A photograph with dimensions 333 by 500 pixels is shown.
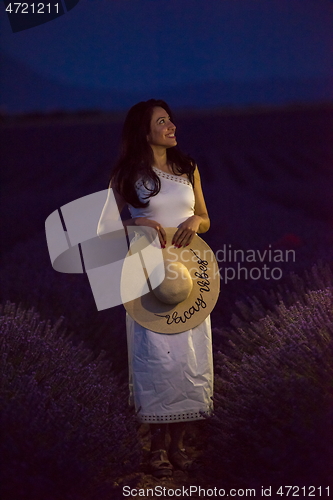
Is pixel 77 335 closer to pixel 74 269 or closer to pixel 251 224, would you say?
pixel 74 269

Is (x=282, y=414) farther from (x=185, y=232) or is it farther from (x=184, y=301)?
(x=185, y=232)

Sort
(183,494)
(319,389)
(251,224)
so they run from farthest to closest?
(251,224) → (183,494) → (319,389)

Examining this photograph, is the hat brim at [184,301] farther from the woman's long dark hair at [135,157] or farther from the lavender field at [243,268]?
the lavender field at [243,268]

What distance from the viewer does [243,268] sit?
4.77 metres

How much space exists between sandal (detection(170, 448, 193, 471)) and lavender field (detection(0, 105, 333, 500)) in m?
0.07

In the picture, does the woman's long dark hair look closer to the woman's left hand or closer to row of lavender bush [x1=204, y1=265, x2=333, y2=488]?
the woman's left hand

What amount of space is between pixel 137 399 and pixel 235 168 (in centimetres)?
333

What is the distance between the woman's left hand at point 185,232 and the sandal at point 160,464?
960mm

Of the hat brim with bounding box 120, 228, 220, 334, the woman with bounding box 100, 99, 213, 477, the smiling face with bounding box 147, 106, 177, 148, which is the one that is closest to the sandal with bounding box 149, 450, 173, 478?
the woman with bounding box 100, 99, 213, 477

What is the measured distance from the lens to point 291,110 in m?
4.74

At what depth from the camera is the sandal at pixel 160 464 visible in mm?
2975

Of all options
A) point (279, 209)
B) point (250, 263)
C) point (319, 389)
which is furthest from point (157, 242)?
point (279, 209)

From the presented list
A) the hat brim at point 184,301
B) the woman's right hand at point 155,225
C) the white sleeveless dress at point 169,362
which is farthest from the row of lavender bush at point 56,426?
the woman's right hand at point 155,225

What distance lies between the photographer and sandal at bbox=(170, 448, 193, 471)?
3020 mm
